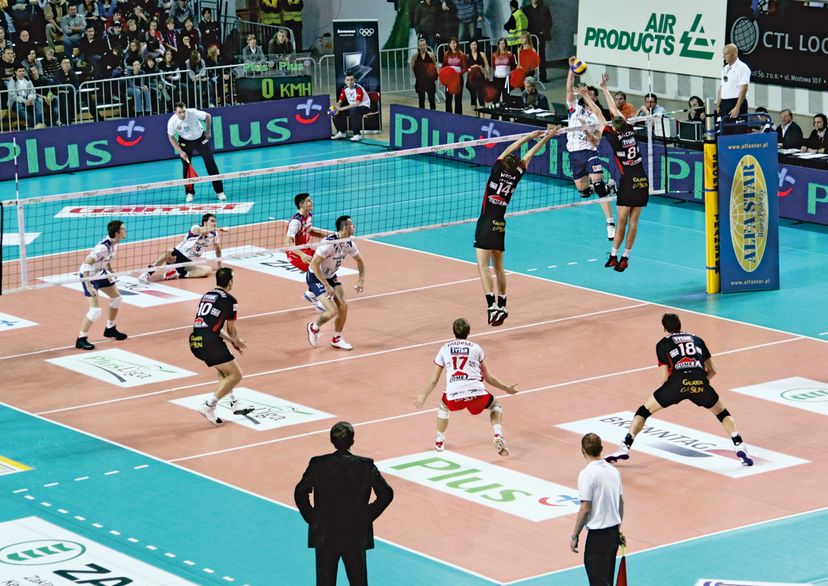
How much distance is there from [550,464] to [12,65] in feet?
84.0

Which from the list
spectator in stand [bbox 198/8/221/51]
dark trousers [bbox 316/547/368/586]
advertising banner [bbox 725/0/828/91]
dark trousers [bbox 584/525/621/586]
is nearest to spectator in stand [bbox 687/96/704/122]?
advertising banner [bbox 725/0/828/91]

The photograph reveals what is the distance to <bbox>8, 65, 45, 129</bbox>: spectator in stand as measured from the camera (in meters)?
40.0

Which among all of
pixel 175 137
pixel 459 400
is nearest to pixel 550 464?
pixel 459 400

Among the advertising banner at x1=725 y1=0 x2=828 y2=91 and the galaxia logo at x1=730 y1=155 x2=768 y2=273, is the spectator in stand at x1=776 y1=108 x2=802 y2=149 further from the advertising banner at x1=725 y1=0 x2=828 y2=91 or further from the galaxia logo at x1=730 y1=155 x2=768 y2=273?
the galaxia logo at x1=730 y1=155 x2=768 y2=273

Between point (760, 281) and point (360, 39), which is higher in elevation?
point (360, 39)

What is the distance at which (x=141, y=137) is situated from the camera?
135 ft

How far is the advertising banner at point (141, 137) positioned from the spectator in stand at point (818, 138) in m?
14.8

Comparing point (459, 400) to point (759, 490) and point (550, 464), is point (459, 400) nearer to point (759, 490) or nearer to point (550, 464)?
point (550, 464)

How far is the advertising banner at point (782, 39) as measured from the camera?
36.4 meters

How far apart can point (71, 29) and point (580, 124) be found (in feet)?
64.9

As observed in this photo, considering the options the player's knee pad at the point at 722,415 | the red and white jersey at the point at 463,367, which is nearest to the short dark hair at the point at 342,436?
the red and white jersey at the point at 463,367

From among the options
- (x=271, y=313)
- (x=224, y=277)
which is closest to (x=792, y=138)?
(x=271, y=313)

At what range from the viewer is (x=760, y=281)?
28469 mm

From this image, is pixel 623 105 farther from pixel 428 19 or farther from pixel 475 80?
pixel 428 19
